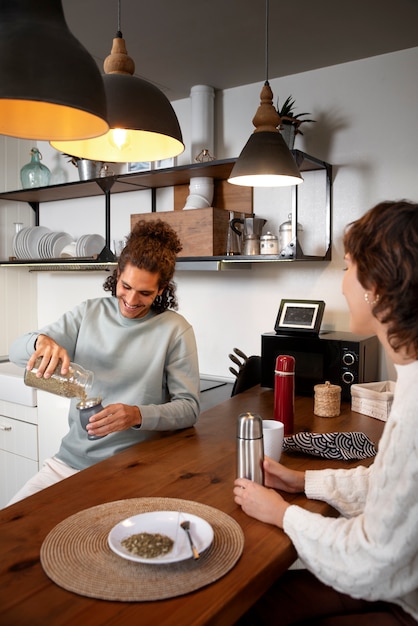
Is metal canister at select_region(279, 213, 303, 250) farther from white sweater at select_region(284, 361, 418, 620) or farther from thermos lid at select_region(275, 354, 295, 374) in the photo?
white sweater at select_region(284, 361, 418, 620)

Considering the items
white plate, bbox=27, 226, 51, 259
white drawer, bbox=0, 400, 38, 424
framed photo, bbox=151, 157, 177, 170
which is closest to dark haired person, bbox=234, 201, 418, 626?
white drawer, bbox=0, 400, 38, 424

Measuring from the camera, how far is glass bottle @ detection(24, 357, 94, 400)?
1.65m

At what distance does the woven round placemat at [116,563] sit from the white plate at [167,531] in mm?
21

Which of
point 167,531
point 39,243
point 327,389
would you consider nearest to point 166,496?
point 167,531

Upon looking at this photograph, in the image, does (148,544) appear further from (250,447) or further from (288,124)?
(288,124)

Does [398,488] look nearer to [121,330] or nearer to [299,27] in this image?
[121,330]

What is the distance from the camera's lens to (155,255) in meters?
1.87

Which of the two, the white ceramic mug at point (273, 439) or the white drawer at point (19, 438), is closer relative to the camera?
the white ceramic mug at point (273, 439)

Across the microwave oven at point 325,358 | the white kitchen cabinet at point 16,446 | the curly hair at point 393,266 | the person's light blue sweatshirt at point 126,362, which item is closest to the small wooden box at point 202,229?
the microwave oven at point 325,358

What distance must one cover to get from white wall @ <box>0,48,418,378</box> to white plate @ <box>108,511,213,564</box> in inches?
70.6

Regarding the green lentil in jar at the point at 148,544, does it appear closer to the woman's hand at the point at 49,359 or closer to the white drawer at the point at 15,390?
the woman's hand at the point at 49,359

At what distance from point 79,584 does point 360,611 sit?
28.5 inches

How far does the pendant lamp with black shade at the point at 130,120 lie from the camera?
1.37m

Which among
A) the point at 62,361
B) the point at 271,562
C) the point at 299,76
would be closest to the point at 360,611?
the point at 271,562
